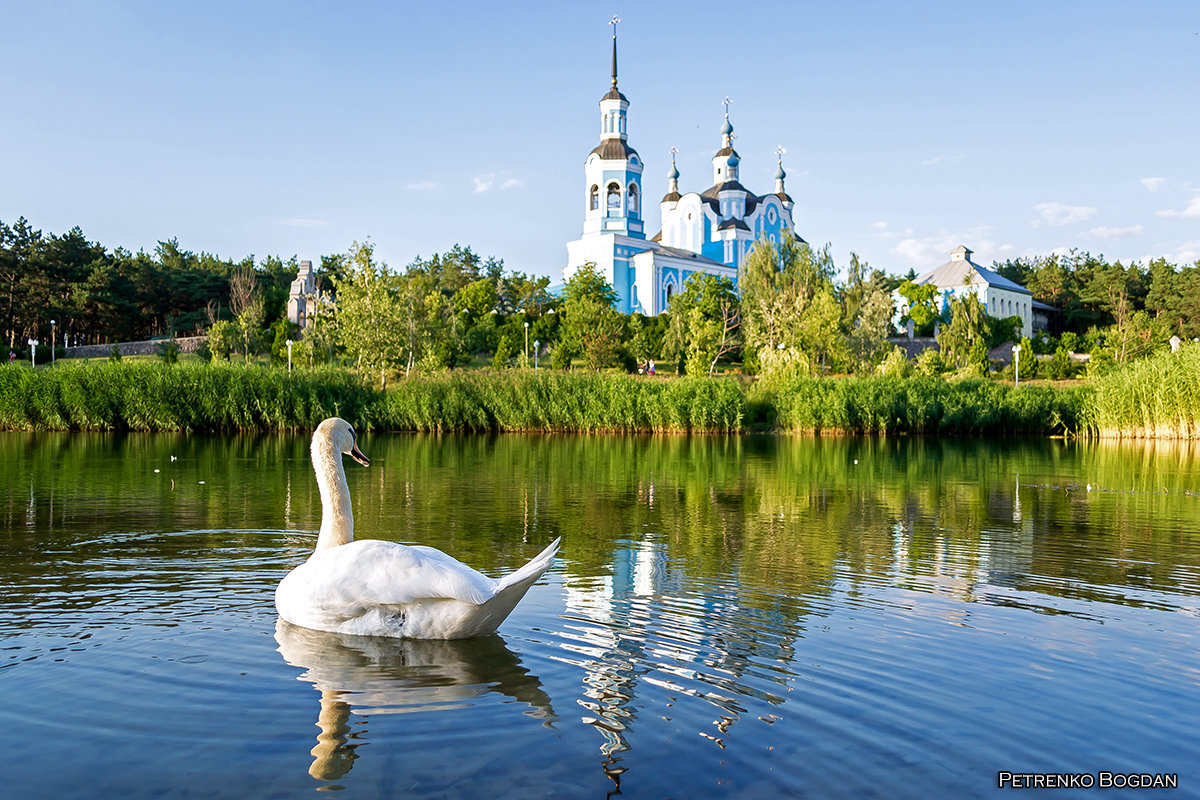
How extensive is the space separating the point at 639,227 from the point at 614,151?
6.91 metres

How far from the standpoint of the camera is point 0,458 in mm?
19500

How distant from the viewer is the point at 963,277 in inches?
→ 3425

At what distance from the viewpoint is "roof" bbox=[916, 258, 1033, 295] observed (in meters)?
84.8

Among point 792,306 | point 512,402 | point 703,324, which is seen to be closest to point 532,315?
point 703,324

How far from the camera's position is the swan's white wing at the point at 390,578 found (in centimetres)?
521

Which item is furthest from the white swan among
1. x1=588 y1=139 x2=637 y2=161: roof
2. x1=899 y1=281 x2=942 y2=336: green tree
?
x1=588 y1=139 x2=637 y2=161: roof

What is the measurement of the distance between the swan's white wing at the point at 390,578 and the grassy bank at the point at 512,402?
89.1 ft

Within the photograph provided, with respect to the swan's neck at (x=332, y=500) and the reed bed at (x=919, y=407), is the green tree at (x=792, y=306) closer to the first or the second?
the reed bed at (x=919, y=407)

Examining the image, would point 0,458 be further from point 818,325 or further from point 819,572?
point 818,325

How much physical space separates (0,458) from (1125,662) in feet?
69.5

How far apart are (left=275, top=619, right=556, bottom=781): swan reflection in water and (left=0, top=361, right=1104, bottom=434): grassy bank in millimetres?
27120

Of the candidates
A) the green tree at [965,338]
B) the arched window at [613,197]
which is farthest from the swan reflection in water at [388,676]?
the arched window at [613,197]

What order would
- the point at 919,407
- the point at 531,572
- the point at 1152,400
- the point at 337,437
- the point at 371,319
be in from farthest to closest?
the point at 371,319 < the point at 919,407 < the point at 1152,400 < the point at 337,437 < the point at 531,572

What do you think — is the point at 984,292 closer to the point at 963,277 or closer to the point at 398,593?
the point at 963,277
